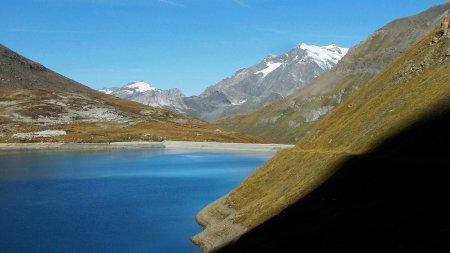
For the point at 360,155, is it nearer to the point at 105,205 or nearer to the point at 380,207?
the point at 380,207

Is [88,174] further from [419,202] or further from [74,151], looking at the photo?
[419,202]

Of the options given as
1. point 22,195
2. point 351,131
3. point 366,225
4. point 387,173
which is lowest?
point 22,195

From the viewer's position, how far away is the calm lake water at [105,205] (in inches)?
2039

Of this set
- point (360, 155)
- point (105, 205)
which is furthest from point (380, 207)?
point (105, 205)

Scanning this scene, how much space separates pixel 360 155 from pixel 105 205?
139ft

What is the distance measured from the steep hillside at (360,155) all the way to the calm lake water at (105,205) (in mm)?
6222

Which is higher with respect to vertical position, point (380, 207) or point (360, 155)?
point (360, 155)

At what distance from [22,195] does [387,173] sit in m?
65.5

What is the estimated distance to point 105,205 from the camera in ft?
241

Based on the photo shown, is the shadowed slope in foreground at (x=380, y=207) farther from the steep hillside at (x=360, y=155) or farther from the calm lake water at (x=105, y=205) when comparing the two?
the calm lake water at (x=105, y=205)

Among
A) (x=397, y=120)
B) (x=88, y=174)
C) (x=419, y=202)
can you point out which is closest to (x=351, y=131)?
(x=397, y=120)

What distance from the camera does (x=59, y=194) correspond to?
84.8 m

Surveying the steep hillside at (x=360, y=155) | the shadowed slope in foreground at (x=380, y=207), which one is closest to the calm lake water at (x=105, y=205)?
the steep hillside at (x=360, y=155)

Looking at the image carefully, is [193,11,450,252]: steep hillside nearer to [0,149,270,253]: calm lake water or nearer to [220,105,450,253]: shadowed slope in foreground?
[220,105,450,253]: shadowed slope in foreground
